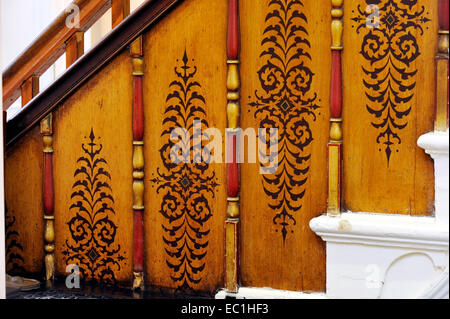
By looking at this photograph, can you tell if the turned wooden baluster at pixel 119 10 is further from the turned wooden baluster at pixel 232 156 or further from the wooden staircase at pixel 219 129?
the turned wooden baluster at pixel 232 156

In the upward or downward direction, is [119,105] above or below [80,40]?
below

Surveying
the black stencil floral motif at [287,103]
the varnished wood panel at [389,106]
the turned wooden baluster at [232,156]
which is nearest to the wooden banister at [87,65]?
the turned wooden baluster at [232,156]

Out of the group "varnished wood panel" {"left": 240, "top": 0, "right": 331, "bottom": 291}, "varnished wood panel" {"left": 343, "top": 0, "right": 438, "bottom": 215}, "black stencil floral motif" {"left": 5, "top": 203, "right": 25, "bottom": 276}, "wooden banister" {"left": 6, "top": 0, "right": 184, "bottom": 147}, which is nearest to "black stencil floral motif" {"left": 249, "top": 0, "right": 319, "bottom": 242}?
"varnished wood panel" {"left": 240, "top": 0, "right": 331, "bottom": 291}

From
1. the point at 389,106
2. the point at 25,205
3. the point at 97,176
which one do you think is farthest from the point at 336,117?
the point at 25,205

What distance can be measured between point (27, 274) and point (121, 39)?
0.90 meters

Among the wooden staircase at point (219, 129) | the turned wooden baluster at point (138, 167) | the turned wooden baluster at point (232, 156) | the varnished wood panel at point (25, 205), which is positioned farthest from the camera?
the varnished wood panel at point (25, 205)

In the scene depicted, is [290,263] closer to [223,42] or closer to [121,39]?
[223,42]

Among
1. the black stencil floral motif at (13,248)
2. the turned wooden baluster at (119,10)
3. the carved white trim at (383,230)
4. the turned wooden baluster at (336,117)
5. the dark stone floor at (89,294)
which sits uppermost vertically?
the turned wooden baluster at (119,10)

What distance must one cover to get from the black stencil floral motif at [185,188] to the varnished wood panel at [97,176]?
141mm

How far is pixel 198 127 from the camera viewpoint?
6.75 feet

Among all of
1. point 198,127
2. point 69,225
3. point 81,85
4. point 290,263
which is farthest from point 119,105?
point 290,263

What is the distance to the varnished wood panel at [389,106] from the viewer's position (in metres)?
1.81

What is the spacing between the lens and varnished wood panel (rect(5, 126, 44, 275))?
2.23 metres
